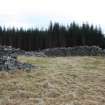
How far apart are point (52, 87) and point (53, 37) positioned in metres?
38.0

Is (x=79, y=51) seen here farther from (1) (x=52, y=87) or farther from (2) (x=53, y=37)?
(2) (x=53, y=37)

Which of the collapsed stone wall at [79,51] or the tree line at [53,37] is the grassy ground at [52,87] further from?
the tree line at [53,37]

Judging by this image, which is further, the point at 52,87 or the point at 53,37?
the point at 53,37

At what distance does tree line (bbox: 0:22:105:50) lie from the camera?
4537 cm

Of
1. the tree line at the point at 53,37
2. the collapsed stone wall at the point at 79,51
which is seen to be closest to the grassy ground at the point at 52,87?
the collapsed stone wall at the point at 79,51

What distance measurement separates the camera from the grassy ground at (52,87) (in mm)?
10078

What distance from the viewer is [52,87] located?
11.7 m

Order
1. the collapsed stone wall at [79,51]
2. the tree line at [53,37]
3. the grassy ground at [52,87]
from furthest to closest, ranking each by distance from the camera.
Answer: the tree line at [53,37]
the collapsed stone wall at [79,51]
the grassy ground at [52,87]

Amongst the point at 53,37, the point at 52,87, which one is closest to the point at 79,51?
the point at 52,87

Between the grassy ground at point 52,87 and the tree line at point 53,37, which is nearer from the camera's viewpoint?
the grassy ground at point 52,87

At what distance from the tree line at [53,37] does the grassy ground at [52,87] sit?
30.3 m

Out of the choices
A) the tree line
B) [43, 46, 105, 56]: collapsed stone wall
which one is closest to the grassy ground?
[43, 46, 105, 56]: collapsed stone wall

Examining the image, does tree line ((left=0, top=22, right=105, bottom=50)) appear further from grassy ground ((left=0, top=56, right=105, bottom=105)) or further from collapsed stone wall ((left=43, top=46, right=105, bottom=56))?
grassy ground ((left=0, top=56, right=105, bottom=105))

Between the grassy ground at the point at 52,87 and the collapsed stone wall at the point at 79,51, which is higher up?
the collapsed stone wall at the point at 79,51
